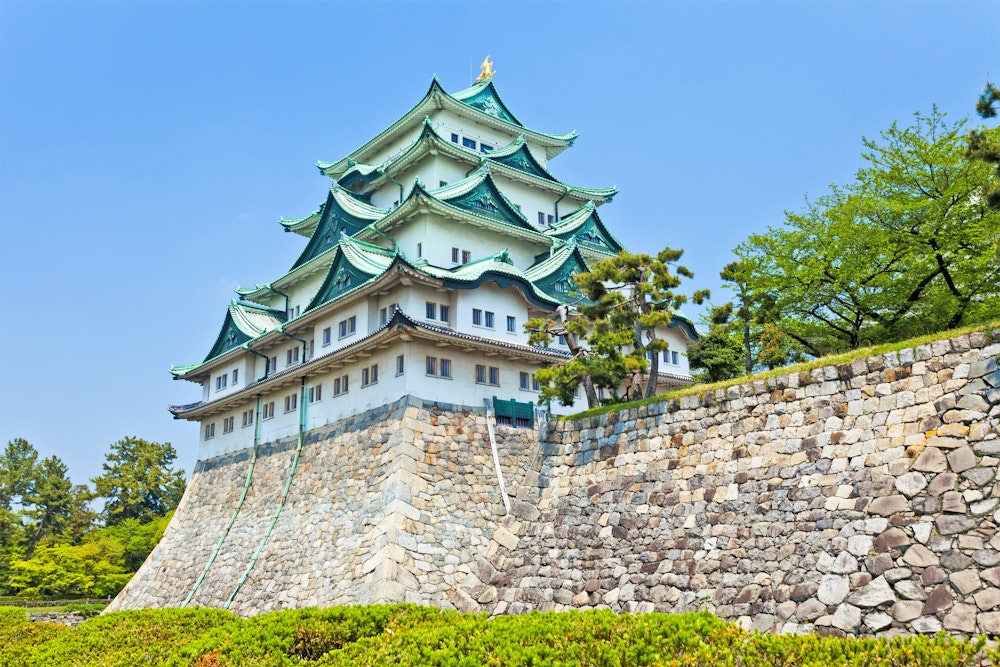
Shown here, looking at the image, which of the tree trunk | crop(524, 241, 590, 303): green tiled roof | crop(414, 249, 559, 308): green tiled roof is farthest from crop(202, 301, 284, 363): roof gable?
the tree trunk

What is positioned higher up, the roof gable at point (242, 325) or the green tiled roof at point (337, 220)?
the green tiled roof at point (337, 220)

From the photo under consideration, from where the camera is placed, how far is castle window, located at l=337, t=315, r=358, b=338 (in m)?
31.4

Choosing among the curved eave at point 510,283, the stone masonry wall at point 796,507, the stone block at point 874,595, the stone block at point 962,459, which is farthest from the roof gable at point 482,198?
the stone block at point 874,595

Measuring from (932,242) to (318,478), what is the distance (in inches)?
877

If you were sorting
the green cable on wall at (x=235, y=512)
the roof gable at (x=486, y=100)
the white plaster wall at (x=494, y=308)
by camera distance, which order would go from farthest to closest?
1. the roof gable at (x=486, y=100)
2. the green cable on wall at (x=235, y=512)
3. the white plaster wall at (x=494, y=308)

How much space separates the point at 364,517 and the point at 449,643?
1390cm

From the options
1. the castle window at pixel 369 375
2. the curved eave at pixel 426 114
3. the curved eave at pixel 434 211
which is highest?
the curved eave at pixel 426 114

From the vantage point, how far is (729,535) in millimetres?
16891

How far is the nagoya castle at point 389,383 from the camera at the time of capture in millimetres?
26109

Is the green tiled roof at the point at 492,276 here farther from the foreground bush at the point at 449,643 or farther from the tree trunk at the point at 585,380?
the foreground bush at the point at 449,643

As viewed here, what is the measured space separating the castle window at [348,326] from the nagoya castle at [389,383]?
9 centimetres

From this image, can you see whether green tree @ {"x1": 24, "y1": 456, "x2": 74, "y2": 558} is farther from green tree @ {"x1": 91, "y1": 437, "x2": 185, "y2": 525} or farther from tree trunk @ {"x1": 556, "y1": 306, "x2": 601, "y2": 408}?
tree trunk @ {"x1": 556, "y1": 306, "x2": 601, "y2": 408}

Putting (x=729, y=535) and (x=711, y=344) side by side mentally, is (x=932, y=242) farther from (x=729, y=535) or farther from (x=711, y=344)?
(x=711, y=344)

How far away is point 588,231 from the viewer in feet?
130
